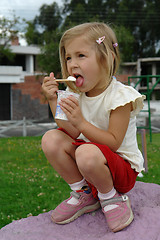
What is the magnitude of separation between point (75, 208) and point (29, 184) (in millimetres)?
2951

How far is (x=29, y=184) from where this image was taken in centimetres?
525

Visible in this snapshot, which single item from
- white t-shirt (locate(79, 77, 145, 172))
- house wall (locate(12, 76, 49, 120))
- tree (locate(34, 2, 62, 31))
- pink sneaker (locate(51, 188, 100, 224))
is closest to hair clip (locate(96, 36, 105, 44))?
white t-shirt (locate(79, 77, 145, 172))

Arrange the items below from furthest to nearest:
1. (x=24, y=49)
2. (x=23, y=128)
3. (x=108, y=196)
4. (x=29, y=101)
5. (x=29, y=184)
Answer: (x=24, y=49) → (x=29, y=101) → (x=23, y=128) → (x=29, y=184) → (x=108, y=196)

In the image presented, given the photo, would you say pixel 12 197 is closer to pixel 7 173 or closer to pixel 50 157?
pixel 7 173

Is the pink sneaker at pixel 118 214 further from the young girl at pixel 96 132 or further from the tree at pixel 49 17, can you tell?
the tree at pixel 49 17

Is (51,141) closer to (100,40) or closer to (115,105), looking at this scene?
(115,105)

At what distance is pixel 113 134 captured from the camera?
2.21 metres

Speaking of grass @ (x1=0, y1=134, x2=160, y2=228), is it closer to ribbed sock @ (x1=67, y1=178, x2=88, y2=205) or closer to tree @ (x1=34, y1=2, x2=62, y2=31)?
ribbed sock @ (x1=67, y1=178, x2=88, y2=205)

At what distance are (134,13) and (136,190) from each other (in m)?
34.0

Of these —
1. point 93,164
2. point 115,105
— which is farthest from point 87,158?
point 115,105

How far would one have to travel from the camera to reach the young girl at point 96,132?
2176 mm

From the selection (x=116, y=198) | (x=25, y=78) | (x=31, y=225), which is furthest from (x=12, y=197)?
(x=25, y=78)

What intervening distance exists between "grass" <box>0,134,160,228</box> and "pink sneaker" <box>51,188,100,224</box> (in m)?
0.78

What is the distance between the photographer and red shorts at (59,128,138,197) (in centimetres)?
216
